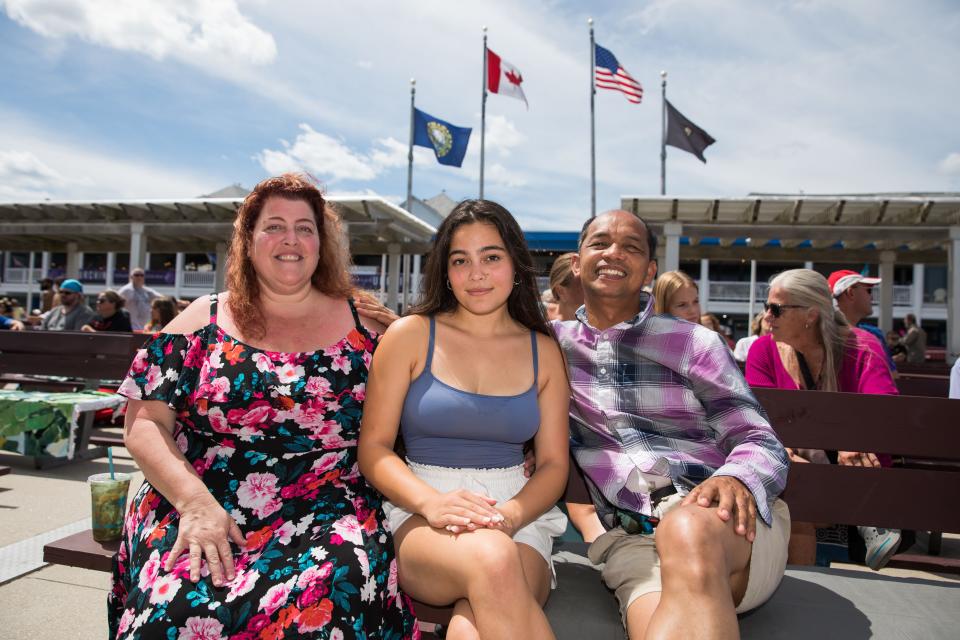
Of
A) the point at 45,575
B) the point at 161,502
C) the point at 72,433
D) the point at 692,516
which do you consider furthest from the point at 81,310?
the point at 692,516

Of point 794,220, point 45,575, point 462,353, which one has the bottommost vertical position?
point 45,575

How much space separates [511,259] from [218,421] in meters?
1.14

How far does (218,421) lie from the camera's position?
2.02 m

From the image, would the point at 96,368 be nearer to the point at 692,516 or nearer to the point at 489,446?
the point at 489,446

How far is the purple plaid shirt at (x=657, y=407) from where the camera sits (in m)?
2.15

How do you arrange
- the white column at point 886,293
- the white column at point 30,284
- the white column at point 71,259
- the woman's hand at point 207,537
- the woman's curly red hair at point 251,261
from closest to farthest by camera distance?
the woman's hand at point 207,537 < the woman's curly red hair at point 251,261 < the white column at point 886,293 < the white column at point 71,259 < the white column at point 30,284

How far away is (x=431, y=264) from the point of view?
7.58ft

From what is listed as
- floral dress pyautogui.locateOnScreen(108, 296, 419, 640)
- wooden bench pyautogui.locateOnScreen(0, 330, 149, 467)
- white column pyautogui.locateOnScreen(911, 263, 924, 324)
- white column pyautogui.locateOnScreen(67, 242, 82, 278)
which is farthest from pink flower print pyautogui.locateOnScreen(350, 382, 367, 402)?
white column pyautogui.locateOnScreen(911, 263, 924, 324)

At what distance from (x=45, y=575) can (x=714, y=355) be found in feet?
11.3

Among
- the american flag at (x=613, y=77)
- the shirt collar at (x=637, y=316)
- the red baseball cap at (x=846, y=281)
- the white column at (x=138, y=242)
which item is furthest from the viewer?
the american flag at (x=613, y=77)

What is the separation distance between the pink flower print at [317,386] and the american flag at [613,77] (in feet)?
51.1

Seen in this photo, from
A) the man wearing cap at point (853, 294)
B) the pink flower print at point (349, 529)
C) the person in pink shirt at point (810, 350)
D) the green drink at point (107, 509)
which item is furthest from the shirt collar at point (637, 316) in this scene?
the man wearing cap at point (853, 294)

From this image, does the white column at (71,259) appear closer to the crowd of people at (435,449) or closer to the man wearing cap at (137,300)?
the man wearing cap at (137,300)

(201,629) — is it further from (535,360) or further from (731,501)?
(731,501)
